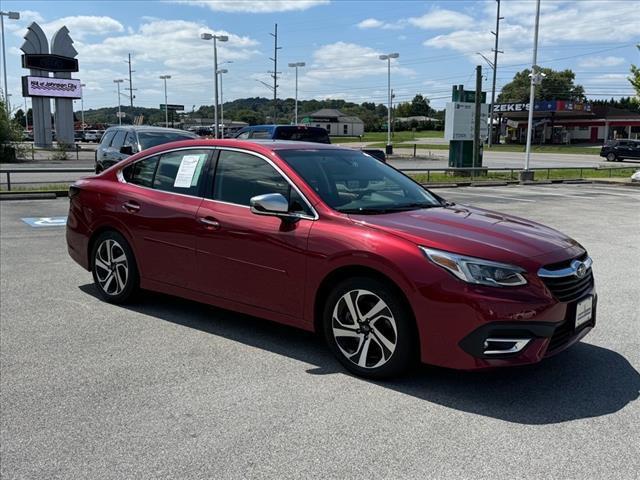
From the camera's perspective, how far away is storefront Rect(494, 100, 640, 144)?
256ft

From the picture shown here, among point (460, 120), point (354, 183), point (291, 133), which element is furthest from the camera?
point (460, 120)

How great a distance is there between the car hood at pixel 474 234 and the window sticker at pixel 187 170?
177cm

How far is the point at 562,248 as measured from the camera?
4348mm

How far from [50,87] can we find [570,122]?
216 feet

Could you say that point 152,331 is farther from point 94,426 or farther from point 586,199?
point 586,199

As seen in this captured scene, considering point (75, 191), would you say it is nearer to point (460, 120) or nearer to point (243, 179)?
point (243, 179)

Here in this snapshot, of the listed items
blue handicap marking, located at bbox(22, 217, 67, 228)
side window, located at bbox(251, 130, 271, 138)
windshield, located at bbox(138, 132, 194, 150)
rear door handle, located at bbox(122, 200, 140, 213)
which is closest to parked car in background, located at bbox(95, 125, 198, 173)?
windshield, located at bbox(138, 132, 194, 150)

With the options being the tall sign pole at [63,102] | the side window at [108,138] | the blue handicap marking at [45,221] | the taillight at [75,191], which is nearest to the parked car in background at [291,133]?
the side window at [108,138]

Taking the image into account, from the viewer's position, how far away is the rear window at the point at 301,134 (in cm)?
1571

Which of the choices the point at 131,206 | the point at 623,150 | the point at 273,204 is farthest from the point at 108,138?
the point at 623,150

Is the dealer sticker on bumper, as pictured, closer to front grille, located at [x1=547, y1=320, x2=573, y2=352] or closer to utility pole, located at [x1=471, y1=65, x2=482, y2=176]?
front grille, located at [x1=547, y1=320, x2=573, y2=352]

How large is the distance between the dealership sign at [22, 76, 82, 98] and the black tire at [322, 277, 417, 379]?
52.0 metres

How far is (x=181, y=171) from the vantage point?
568cm

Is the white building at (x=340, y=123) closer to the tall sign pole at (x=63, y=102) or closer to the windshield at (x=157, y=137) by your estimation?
the tall sign pole at (x=63, y=102)
